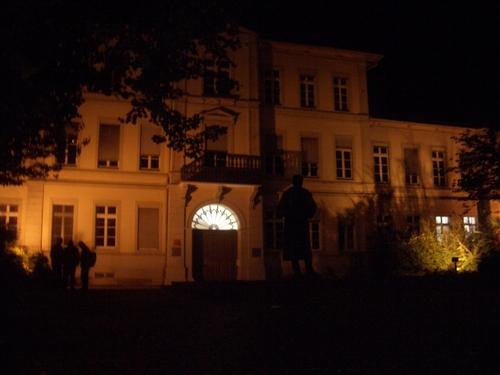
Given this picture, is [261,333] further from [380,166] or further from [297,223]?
[380,166]

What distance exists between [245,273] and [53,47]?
18.0 metres

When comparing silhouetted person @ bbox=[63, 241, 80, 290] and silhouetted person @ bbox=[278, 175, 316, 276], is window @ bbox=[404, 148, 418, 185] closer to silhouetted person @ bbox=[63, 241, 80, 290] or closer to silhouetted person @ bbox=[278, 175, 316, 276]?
silhouetted person @ bbox=[63, 241, 80, 290]

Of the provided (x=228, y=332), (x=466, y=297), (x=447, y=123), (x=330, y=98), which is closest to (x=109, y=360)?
(x=228, y=332)

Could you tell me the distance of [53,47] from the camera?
835 cm

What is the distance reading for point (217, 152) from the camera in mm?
26141

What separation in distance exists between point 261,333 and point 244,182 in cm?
1774

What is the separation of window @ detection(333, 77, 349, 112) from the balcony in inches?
249

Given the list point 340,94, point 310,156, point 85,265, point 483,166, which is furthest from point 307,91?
point 85,265

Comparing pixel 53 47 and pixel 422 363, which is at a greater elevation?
pixel 53 47

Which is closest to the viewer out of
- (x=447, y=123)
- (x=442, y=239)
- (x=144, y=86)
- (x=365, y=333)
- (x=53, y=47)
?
(x=365, y=333)

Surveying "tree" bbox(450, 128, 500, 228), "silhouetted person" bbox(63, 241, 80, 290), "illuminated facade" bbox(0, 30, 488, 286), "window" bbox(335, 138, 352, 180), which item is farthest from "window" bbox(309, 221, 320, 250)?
"silhouetted person" bbox(63, 241, 80, 290)

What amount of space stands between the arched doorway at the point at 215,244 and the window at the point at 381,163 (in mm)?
8760

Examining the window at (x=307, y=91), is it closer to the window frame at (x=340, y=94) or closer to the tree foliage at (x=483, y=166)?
the window frame at (x=340, y=94)

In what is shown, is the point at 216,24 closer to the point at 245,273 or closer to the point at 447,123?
the point at 245,273
